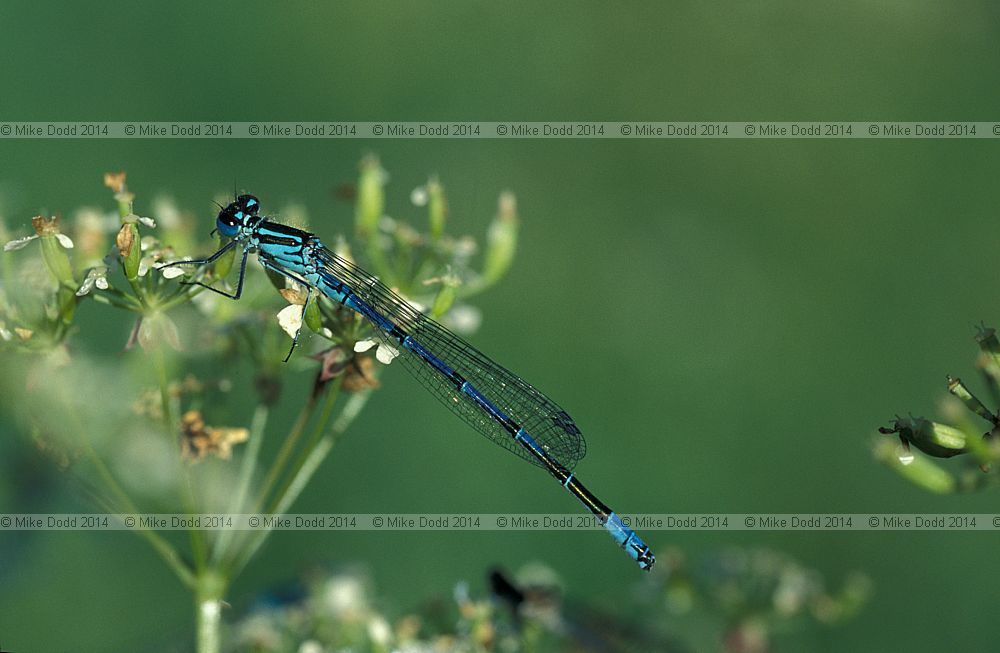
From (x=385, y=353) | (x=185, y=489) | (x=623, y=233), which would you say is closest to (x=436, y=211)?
(x=385, y=353)

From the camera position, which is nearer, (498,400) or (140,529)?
(140,529)

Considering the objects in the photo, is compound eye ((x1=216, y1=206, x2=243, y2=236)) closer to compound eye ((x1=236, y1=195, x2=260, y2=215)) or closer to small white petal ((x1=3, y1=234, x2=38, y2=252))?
compound eye ((x1=236, y1=195, x2=260, y2=215))

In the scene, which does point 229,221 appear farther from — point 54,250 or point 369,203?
point 54,250

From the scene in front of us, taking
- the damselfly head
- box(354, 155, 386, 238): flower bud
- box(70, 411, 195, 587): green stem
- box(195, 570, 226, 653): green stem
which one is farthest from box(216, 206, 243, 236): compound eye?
box(195, 570, 226, 653): green stem

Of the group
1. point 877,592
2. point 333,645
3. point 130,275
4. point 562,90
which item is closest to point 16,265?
point 130,275

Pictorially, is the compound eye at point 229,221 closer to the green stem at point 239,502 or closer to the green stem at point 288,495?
the green stem at point 239,502

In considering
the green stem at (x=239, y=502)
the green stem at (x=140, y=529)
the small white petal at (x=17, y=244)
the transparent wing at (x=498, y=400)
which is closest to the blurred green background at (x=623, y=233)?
the transparent wing at (x=498, y=400)
